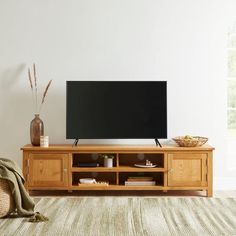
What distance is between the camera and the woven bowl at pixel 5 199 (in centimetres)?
459

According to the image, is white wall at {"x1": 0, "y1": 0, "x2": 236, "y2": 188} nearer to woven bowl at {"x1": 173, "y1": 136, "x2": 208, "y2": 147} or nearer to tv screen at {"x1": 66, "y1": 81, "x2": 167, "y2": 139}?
tv screen at {"x1": 66, "y1": 81, "x2": 167, "y2": 139}

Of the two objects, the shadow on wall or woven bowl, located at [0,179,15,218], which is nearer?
woven bowl, located at [0,179,15,218]

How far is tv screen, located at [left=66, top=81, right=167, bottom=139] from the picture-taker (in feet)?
19.7

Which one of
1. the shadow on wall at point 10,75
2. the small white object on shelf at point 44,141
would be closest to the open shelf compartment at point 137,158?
the small white object on shelf at point 44,141

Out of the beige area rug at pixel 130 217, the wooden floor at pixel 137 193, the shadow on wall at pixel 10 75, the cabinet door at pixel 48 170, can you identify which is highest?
the shadow on wall at pixel 10 75

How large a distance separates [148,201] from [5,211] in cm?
156

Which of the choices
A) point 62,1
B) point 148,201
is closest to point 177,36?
point 62,1

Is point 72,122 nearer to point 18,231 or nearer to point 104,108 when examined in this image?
point 104,108

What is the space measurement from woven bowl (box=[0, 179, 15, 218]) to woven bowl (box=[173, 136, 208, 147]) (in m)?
2.11

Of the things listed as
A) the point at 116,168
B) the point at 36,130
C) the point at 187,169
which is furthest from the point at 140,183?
the point at 36,130

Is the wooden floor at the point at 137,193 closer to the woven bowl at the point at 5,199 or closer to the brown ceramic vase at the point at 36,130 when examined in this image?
the brown ceramic vase at the point at 36,130

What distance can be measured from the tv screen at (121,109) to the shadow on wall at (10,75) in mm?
746

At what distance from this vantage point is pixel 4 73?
6293 millimetres

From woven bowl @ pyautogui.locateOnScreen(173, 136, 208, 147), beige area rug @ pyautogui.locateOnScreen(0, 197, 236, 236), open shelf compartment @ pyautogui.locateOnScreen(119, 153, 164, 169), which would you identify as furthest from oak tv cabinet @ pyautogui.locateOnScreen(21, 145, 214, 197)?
Answer: open shelf compartment @ pyautogui.locateOnScreen(119, 153, 164, 169)
